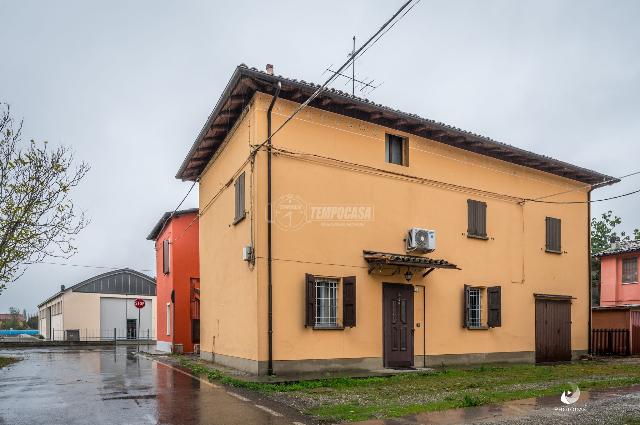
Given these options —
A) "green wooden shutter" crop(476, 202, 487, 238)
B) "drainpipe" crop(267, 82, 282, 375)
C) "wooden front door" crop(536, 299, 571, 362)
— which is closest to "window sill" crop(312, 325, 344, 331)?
"drainpipe" crop(267, 82, 282, 375)

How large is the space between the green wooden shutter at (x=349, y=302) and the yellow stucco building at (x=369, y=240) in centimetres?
4

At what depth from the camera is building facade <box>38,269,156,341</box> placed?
155 ft

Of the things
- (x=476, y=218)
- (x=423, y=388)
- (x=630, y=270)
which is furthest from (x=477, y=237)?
(x=630, y=270)

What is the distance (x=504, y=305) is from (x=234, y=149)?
9818mm

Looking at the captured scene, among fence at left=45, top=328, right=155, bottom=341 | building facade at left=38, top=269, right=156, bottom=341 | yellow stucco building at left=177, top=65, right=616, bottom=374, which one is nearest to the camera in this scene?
yellow stucco building at left=177, top=65, right=616, bottom=374

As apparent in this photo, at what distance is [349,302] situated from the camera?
1348cm

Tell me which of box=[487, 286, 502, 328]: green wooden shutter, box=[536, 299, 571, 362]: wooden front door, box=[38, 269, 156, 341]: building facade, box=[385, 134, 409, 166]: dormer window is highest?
box=[385, 134, 409, 166]: dormer window

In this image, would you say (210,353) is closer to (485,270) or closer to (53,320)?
(485,270)

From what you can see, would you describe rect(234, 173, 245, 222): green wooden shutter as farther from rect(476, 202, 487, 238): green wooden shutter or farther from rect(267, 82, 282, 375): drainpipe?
rect(476, 202, 487, 238): green wooden shutter

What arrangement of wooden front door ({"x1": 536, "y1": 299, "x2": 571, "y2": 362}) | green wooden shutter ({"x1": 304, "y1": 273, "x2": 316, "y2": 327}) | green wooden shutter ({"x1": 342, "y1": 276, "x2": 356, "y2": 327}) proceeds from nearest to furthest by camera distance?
1. green wooden shutter ({"x1": 304, "y1": 273, "x2": 316, "y2": 327})
2. green wooden shutter ({"x1": 342, "y1": 276, "x2": 356, "y2": 327})
3. wooden front door ({"x1": 536, "y1": 299, "x2": 571, "y2": 362})

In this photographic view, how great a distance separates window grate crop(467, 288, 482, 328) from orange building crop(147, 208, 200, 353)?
1112 cm

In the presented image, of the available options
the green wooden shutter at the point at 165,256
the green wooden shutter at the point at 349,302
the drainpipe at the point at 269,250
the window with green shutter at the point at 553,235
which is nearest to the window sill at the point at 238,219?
the drainpipe at the point at 269,250

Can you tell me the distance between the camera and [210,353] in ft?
56.3

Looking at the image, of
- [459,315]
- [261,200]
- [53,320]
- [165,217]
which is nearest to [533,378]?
[459,315]
